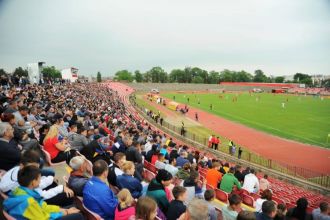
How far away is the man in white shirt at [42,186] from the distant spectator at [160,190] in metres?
1.61

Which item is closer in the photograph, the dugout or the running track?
the running track

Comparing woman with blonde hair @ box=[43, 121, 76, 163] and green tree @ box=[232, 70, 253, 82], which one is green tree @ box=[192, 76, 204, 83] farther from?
woman with blonde hair @ box=[43, 121, 76, 163]

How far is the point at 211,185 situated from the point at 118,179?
184 inches

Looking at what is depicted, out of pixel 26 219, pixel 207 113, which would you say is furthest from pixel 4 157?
pixel 207 113

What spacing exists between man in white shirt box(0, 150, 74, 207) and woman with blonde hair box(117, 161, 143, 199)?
1.05 m

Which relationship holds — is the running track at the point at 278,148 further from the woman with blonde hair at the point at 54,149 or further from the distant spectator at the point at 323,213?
the woman with blonde hair at the point at 54,149

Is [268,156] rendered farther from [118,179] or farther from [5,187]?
[5,187]

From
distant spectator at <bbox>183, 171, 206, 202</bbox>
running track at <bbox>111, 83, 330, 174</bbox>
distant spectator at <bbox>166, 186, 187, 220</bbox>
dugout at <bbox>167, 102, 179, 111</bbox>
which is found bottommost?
running track at <bbox>111, 83, 330, 174</bbox>

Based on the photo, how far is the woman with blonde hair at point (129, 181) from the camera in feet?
20.5

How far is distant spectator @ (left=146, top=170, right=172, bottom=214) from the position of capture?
5.89m

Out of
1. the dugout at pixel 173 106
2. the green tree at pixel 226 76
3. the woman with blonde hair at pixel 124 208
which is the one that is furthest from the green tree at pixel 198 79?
the woman with blonde hair at pixel 124 208

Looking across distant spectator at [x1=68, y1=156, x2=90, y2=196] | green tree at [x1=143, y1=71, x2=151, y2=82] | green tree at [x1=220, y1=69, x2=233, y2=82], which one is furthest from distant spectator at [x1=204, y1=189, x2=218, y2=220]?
green tree at [x1=143, y1=71, x2=151, y2=82]

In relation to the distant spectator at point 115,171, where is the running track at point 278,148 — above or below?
below

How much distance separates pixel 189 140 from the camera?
2958cm
